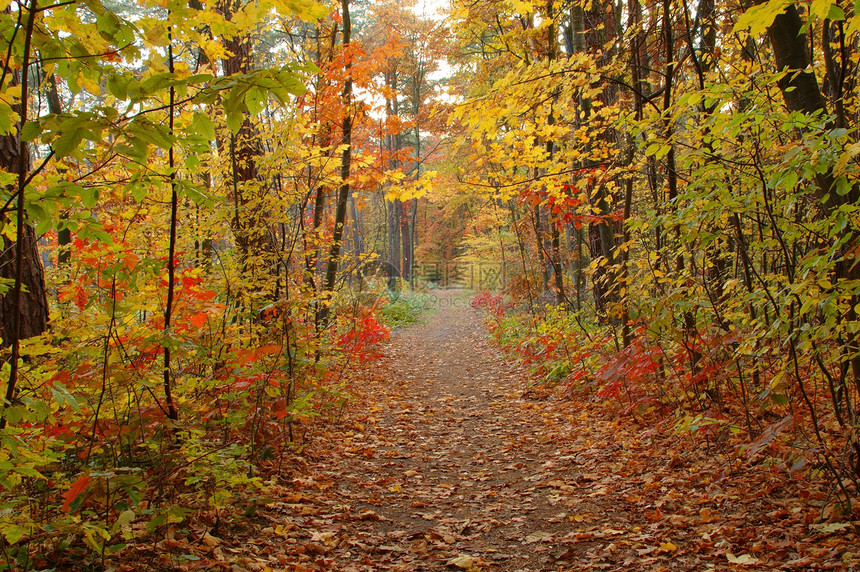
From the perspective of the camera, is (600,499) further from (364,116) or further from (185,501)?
(364,116)

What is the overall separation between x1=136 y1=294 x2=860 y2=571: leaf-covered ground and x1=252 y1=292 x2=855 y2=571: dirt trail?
13 millimetres

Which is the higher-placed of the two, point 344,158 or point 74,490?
point 344,158

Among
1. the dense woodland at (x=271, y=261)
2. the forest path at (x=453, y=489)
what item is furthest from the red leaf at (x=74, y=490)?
the forest path at (x=453, y=489)

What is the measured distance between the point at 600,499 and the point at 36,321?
497 cm

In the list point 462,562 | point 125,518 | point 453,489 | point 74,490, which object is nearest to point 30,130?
point 74,490

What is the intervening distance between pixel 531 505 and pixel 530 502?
0.19 feet

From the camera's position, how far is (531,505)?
388 centimetres

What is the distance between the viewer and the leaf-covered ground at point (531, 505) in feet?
9.60

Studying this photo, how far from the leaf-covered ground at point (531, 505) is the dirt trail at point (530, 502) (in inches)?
0.5

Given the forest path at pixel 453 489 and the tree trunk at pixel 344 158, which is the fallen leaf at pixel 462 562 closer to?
the forest path at pixel 453 489

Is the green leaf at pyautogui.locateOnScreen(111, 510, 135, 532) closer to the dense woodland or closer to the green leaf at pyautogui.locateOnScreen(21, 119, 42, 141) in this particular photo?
the dense woodland

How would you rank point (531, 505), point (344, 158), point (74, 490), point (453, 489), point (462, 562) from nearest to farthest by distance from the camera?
point (74, 490) < point (462, 562) < point (531, 505) < point (453, 489) < point (344, 158)

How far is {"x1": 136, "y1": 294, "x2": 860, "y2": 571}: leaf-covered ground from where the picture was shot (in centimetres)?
293

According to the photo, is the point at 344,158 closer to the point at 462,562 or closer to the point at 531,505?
the point at 531,505
